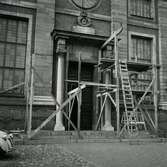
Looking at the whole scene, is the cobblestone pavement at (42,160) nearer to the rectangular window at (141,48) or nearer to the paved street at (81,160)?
the paved street at (81,160)

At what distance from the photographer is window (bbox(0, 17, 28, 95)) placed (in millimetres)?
12953

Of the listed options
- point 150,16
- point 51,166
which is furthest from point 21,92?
point 150,16

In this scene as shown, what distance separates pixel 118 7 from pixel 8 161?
12.0 meters

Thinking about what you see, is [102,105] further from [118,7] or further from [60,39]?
[118,7]

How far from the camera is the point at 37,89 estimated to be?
12.8m

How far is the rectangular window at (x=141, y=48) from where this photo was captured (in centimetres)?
1578

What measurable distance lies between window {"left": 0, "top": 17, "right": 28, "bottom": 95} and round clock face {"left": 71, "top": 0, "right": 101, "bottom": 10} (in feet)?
11.2

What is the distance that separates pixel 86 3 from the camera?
1485cm

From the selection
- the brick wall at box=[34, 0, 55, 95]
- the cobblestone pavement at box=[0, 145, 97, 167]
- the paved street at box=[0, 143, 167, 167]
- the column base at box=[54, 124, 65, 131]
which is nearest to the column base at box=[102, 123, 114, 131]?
the column base at box=[54, 124, 65, 131]

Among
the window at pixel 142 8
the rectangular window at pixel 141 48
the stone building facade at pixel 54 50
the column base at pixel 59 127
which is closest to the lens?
the column base at pixel 59 127

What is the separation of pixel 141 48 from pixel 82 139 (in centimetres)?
848

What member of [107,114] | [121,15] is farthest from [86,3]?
[107,114]

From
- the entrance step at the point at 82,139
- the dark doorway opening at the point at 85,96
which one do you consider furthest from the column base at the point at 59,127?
the dark doorway opening at the point at 85,96

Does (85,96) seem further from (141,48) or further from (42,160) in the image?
(42,160)
